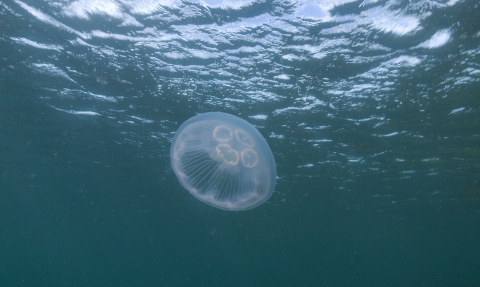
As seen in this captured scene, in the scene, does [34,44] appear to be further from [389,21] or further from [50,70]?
[389,21]

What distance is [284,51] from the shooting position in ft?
24.9

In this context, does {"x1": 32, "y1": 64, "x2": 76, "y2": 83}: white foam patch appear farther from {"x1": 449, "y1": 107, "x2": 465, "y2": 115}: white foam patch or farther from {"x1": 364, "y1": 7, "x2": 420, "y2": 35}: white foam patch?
{"x1": 449, "y1": 107, "x2": 465, "y2": 115}: white foam patch

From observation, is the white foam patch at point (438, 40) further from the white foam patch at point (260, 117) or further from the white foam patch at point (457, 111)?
the white foam patch at point (260, 117)

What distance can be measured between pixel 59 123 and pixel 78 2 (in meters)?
7.47

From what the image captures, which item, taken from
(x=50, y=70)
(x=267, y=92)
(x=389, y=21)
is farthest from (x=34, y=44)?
(x=389, y=21)

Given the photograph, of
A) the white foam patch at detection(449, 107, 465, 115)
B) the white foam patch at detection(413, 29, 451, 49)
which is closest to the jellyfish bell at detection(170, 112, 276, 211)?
the white foam patch at detection(413, 29, 451, 49)

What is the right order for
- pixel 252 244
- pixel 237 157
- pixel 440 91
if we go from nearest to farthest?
pixel 237 157 → pixel 440 91 → pixel 252 244

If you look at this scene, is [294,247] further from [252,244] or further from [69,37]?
[69,37]

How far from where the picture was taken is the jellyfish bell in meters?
5.30

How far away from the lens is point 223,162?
534 centimetres

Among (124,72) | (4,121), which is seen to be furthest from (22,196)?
(124,72)

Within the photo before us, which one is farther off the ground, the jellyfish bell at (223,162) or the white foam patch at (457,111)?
the white foam patch at (457,111)

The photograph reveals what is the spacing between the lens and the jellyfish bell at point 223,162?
5301 millimetres

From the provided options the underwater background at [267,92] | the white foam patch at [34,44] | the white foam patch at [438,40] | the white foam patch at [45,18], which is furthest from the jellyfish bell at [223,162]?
the white foam patch at [34,44]
